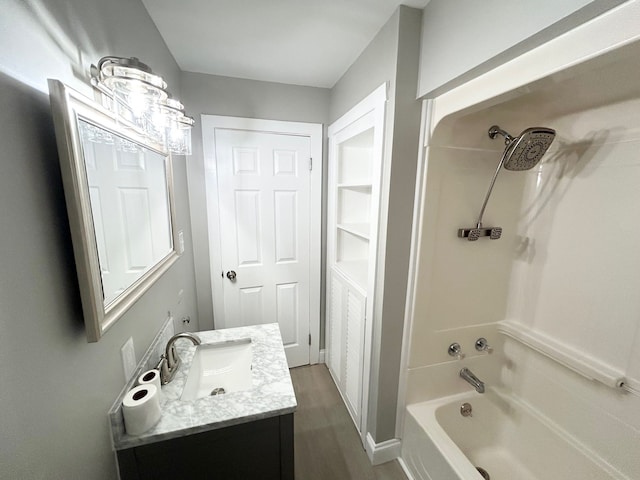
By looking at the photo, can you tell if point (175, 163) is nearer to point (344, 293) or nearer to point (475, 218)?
point (344, 293)

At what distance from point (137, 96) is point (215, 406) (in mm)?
1067

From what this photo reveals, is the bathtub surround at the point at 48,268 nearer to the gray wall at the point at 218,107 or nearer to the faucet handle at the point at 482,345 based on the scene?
the gray wall at the point at 218,107

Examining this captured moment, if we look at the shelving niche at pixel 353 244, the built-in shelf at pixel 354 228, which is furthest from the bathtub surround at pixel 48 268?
the built-in shelf at pixel 354 228

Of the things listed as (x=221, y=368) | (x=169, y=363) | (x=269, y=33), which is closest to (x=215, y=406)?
(x=169, y=363)

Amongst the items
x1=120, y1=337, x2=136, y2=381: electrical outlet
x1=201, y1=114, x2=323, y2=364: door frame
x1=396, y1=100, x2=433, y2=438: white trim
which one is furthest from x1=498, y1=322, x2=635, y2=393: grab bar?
x1=120, y1=337, x2=136, y2=381: electrical outlet

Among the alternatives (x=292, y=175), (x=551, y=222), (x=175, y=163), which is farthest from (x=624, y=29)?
(x=175, y=163)

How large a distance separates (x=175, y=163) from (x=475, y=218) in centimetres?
174

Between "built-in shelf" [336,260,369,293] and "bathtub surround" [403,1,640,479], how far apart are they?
15.6 inches

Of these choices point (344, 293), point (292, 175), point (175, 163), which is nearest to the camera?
point (175, 163)

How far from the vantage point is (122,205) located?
848 mm

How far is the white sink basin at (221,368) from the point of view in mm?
1205

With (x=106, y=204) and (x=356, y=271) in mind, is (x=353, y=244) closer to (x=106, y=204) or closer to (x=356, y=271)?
(x=356, y=271)

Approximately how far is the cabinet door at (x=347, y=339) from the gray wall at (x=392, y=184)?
0.15 metres

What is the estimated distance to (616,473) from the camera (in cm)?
113
